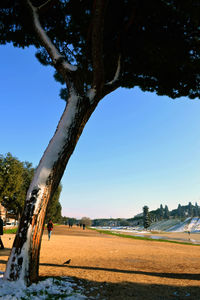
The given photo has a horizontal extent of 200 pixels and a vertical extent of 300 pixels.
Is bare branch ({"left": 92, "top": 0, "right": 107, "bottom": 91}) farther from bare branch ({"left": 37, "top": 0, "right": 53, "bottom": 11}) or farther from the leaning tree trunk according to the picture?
bare branch ({"left": 37, "top": 0, "right": 53, "bottom": 11})

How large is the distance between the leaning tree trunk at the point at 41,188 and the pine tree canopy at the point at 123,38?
A: 2.56 ft

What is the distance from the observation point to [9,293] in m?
3.75

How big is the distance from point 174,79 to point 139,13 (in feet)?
8.72

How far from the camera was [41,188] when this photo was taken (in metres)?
4.64

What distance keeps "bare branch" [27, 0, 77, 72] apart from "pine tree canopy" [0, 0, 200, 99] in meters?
0.15

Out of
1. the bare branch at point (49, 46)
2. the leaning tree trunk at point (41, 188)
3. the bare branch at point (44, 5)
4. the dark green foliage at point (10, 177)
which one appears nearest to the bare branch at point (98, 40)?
the bare branch at point (49, 46)

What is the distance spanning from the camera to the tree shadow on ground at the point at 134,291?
4.50 meters

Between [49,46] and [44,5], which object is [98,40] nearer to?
[49,46]

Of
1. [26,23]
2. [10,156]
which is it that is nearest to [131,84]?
[26,23]

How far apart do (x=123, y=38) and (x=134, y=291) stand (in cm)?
715

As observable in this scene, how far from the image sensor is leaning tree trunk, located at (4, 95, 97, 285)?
4.19 metres

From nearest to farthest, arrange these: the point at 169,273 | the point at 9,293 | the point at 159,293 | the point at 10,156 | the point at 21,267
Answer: the point at 9,293, the point at 21,267, the point at 159,293, the point at 169,273, the point at 10,156

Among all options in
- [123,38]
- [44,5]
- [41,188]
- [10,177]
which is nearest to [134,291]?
[41,188]

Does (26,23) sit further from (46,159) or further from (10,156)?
(10,156)
